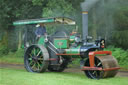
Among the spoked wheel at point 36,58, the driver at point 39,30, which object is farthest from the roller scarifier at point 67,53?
the driver at point 39,30

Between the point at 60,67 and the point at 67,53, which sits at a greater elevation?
the point at 67,53

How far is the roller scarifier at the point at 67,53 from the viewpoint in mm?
9367

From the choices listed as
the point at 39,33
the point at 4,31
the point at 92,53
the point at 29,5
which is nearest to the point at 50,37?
the point at 39,33

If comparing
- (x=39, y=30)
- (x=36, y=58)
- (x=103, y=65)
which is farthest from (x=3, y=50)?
(x=103, y=65)

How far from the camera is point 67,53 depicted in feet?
35.1

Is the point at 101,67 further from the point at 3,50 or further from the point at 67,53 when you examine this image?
the point at 3,50

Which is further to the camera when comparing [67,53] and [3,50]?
[3,50]

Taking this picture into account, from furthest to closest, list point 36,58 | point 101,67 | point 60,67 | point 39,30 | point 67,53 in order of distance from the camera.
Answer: point 39,30
point 60,67
point 36,58
point 67,53
point 101,67

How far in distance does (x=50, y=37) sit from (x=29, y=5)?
10.8 metres

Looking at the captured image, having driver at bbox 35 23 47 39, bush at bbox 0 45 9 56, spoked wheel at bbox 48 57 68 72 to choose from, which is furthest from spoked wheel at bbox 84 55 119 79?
bush at bbox 0 45 9 56

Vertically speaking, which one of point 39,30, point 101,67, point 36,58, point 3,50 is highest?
point 39,30

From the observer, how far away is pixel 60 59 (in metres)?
11.2

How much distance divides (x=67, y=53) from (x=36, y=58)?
1.49 metres

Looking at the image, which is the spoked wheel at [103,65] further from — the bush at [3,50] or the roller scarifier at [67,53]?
the bush at [3,50]
